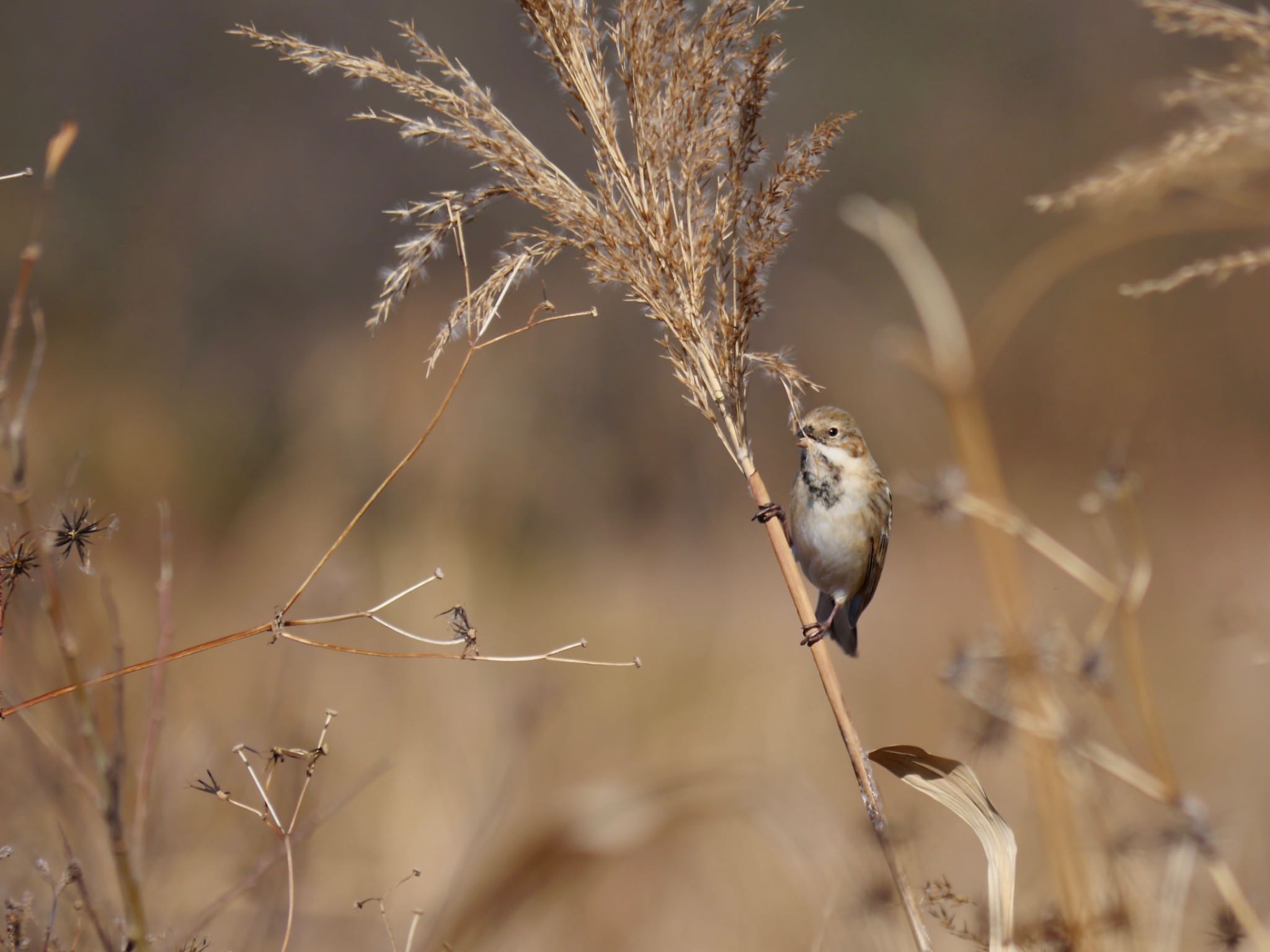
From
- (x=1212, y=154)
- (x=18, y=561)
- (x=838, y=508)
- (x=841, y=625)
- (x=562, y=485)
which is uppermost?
(x=1212, y=154)

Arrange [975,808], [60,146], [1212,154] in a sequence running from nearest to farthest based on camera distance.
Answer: [60,146] < [1212,154] < [975,808]

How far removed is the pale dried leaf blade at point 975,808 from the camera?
3.93 ft

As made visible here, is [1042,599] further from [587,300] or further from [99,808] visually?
[99,808]

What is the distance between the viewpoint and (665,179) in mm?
1357

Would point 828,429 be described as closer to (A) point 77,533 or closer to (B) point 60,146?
(A) point 77,533

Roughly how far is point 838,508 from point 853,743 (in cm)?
171

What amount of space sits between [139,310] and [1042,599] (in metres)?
5.07

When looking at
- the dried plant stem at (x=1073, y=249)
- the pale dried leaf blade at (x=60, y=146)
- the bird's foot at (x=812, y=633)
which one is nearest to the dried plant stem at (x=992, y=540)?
the dried plant stem at (x=1073, y=249)

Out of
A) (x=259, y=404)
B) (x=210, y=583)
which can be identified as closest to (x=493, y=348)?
(x=259, y=404)

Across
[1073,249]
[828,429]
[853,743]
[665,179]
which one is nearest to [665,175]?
[665,179]

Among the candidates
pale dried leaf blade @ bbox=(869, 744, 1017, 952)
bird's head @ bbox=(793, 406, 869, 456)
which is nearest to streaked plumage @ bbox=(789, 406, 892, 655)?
bird's head @ bbox=(793, 406, 869, 456)

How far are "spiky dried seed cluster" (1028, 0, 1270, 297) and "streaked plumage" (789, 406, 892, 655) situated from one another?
1.56 metres

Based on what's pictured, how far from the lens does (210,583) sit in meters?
5.03

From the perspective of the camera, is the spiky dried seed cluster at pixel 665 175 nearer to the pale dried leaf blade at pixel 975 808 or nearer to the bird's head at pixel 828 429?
the pale dried leaf blade at pixel 975 808
